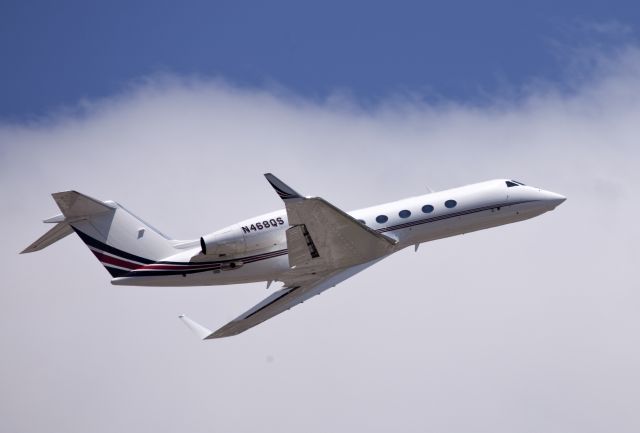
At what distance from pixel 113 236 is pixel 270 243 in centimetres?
654

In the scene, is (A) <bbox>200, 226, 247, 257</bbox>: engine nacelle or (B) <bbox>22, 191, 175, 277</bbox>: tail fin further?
(B) <bbox>22, 191, 175, 277</bbox>: tail fin

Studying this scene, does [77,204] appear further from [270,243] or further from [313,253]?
[313,253]

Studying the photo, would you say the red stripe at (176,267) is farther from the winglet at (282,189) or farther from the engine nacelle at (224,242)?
the winglet at (282,189)

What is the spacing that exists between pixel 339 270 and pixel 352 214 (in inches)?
90.3

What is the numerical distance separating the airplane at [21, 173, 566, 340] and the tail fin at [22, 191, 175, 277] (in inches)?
1.6

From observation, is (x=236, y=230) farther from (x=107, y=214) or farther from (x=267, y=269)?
(x=107, y=214)

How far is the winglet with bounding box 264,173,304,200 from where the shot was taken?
45.1m

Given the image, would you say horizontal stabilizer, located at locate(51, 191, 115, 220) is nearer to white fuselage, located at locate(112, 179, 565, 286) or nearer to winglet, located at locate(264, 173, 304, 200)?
white fuselage, located at locate(112, 179, 565, 286)

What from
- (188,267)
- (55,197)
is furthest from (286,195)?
(55,197)

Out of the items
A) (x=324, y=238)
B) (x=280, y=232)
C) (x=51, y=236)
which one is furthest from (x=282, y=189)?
(x=51, y=236)

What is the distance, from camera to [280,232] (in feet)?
166

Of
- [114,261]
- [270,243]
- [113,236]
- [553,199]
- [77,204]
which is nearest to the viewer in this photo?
[270,243]

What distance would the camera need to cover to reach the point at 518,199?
5328 cm

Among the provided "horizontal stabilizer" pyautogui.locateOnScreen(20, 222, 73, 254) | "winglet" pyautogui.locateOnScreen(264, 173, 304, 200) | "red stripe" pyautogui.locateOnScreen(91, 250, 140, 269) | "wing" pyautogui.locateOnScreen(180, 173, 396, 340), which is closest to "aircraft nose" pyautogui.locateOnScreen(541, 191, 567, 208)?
"wing" pyautogui.locateOnScreen(180, 173, 396, 340)
